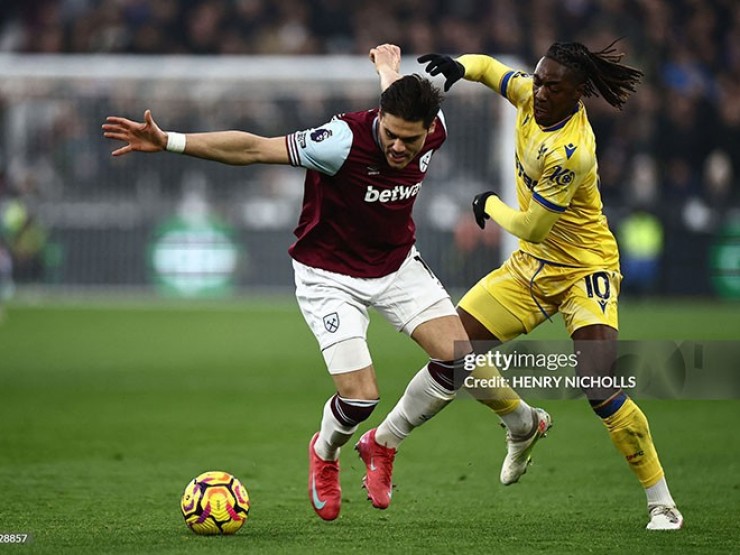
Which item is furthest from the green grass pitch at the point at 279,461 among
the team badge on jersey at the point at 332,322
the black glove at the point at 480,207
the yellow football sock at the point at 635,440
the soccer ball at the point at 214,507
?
the black glove at the point at 480,207

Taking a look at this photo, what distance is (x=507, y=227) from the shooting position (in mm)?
7137

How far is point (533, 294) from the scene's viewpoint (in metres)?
7.60

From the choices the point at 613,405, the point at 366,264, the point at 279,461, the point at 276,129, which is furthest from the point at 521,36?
the point at 613,405

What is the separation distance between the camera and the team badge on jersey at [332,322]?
702 cm

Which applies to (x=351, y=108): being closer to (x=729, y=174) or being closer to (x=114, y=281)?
(x=114, y=281)

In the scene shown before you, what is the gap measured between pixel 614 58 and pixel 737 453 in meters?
3.64

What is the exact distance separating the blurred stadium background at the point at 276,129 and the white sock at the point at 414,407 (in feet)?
41.2

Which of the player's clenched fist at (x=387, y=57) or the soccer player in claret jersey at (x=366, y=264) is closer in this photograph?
the soccer player in claret jersey at (x=366, y=264)

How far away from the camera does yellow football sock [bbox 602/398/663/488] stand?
6996 mm

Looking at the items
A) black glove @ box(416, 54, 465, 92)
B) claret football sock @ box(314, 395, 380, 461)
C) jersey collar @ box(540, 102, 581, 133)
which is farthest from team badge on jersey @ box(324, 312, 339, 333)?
jersey collar @ box(540, 102, 581, 133)

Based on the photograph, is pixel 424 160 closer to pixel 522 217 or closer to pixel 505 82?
pixel 522 217

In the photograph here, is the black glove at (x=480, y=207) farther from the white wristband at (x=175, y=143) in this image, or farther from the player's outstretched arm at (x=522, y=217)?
the white wristband at (x=175, y=143)

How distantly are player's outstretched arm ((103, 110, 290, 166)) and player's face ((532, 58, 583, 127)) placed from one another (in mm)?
1543

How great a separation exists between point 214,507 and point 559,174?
248 centimetres
